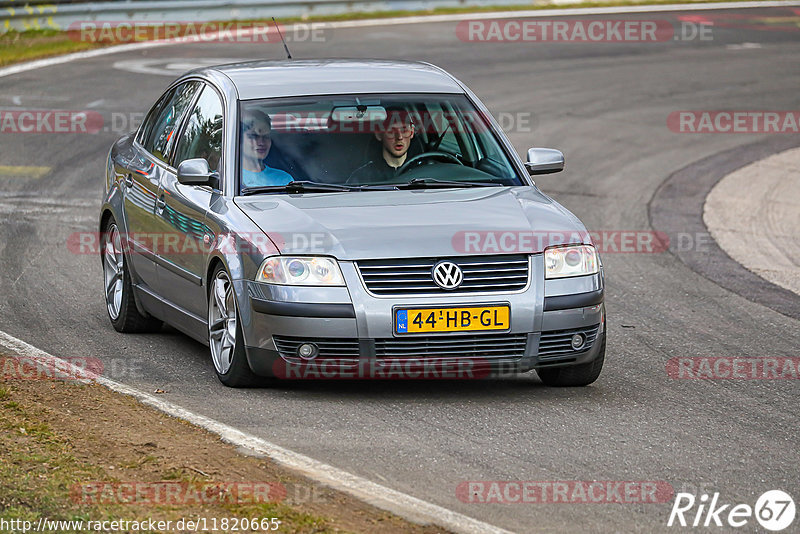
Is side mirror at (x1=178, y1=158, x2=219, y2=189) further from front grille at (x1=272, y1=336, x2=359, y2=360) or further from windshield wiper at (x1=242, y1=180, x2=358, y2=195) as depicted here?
front grille at (x1=272, y1=336, x2=359, y2=360)

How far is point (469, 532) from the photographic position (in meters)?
5.39

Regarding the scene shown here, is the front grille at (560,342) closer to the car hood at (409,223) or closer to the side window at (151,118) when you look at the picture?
the car hood at (409,223)

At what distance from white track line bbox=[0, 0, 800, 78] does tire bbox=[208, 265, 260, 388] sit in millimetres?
14323

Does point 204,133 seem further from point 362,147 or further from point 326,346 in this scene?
point 326,346

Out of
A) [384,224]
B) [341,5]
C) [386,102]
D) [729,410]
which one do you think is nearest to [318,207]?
[384,224]

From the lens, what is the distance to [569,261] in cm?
760

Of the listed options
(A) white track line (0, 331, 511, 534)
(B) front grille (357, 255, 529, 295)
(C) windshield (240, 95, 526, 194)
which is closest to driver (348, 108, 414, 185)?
(C) windshield (240, 95, 526, 194)

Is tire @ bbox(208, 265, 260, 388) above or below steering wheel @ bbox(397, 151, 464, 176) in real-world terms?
below

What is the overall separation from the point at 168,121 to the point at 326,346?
272 centimetres

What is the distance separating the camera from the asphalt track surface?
6.30m

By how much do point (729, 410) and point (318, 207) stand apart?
2375mm

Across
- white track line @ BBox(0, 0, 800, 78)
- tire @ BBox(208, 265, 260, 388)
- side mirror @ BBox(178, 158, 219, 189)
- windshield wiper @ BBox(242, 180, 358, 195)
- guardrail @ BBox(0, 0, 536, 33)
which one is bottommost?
white track line @ BBox(0, 0, 800, 78)

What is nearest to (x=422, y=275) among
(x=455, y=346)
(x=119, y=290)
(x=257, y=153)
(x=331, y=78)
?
(x=455, y=346)

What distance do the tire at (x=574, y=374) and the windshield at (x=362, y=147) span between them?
1.17m
